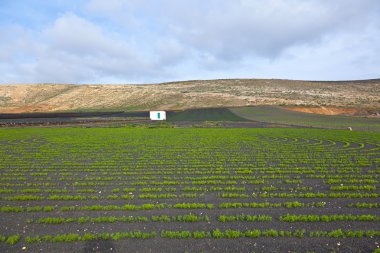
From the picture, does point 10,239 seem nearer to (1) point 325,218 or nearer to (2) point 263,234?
(2) point 263,234

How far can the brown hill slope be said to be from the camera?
122062 mm

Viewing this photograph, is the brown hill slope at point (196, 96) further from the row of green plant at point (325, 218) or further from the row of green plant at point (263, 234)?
the row of green plant at point (263, 234)

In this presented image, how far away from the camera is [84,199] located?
54.7 ft

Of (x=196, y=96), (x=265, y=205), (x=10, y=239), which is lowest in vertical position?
(x=265, y=205)

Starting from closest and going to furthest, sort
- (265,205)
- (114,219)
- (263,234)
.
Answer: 1. (263,234)
2. (114,219)
3. (265,205)

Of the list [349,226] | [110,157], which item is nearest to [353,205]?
[349,226]

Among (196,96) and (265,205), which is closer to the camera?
(265,205)

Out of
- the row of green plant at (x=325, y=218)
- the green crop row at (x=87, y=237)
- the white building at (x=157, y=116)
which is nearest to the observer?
the green crop row at (x=87, y=237)

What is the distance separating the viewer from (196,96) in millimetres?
136500

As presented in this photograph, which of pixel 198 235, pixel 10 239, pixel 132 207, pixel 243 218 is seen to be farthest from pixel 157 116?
pixel 198 235

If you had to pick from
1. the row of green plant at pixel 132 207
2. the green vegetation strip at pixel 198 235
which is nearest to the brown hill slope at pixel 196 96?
the row of green plant at pixel 132 207

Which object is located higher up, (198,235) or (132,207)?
(132,207)

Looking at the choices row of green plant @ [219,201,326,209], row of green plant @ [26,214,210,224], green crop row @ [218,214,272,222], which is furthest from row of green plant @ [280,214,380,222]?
row of green plant @ [26,214,210,224]

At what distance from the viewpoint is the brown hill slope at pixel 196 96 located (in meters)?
122
